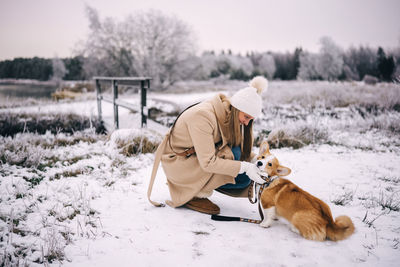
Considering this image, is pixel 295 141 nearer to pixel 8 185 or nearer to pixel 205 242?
pixel 205 242

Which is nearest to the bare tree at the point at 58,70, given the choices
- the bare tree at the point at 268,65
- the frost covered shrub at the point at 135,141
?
the frost covered shrub at the point at 135,141

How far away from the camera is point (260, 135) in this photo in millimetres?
5191

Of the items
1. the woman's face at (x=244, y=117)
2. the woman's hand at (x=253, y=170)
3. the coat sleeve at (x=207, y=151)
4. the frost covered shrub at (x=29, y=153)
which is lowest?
the frost covered shrub at (x=29, y=153)

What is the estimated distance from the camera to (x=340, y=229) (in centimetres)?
181

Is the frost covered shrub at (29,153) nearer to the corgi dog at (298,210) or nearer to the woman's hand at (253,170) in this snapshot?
the woman's hand at (253,170)

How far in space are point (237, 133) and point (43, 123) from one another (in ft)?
23.0

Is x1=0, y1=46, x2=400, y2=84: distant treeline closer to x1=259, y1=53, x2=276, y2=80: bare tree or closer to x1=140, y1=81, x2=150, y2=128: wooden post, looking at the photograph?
x1=259, y1=53, x2=276, y2=80: bare tree

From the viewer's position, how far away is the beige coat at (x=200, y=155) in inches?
81.9

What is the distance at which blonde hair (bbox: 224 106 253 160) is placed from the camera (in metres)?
2.26

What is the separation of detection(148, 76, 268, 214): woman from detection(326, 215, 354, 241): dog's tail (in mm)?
628

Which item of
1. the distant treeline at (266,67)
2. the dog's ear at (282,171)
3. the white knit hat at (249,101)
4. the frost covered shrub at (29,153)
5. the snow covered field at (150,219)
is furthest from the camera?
the distant treeline at (266,67)

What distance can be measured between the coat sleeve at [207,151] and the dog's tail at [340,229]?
83 centimetres

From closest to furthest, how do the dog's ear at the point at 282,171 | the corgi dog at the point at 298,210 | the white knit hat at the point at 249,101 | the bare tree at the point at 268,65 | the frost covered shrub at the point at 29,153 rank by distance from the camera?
the corgi dog at the point at 298,210
the dog's ear at the point at 282,171
the white knit hat at the point at 249,101
the frost covered shrub at the point at 29,153
the bare tree at the point at 268,65

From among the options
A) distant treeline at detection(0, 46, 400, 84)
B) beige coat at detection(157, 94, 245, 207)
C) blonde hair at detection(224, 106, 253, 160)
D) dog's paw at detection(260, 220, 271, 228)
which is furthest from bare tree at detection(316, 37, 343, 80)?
dog's paw at detection(260, 220, 271, 228)
